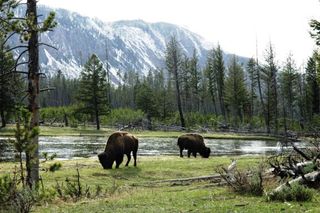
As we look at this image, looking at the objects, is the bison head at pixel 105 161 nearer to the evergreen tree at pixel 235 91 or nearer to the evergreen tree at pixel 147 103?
the evergreen tree at pixel 147 103

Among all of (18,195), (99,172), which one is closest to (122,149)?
(99,172)

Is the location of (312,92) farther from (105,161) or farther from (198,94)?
(105,161)

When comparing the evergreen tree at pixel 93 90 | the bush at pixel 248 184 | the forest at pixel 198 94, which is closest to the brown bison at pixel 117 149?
the bush at pixel 248 184

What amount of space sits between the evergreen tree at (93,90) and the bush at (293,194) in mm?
56180

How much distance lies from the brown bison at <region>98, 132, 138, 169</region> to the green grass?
654mm

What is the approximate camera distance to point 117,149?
23406mm

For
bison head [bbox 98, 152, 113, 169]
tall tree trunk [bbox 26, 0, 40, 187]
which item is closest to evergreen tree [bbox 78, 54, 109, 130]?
bison head [bbox 98, 152, 113, 169]

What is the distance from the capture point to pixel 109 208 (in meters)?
12.0

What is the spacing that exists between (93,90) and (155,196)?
55.2 meters

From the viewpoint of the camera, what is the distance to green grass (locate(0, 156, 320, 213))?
1117 cm

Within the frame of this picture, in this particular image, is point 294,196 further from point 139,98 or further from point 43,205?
point 139,98

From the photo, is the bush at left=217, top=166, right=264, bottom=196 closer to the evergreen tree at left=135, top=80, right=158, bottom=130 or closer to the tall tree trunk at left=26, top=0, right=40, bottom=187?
the tall tree trunk at left=26, top=0, right=40, bottom=187

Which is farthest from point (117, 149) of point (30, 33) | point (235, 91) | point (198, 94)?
point (198, 94)

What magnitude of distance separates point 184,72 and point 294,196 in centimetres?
8071
